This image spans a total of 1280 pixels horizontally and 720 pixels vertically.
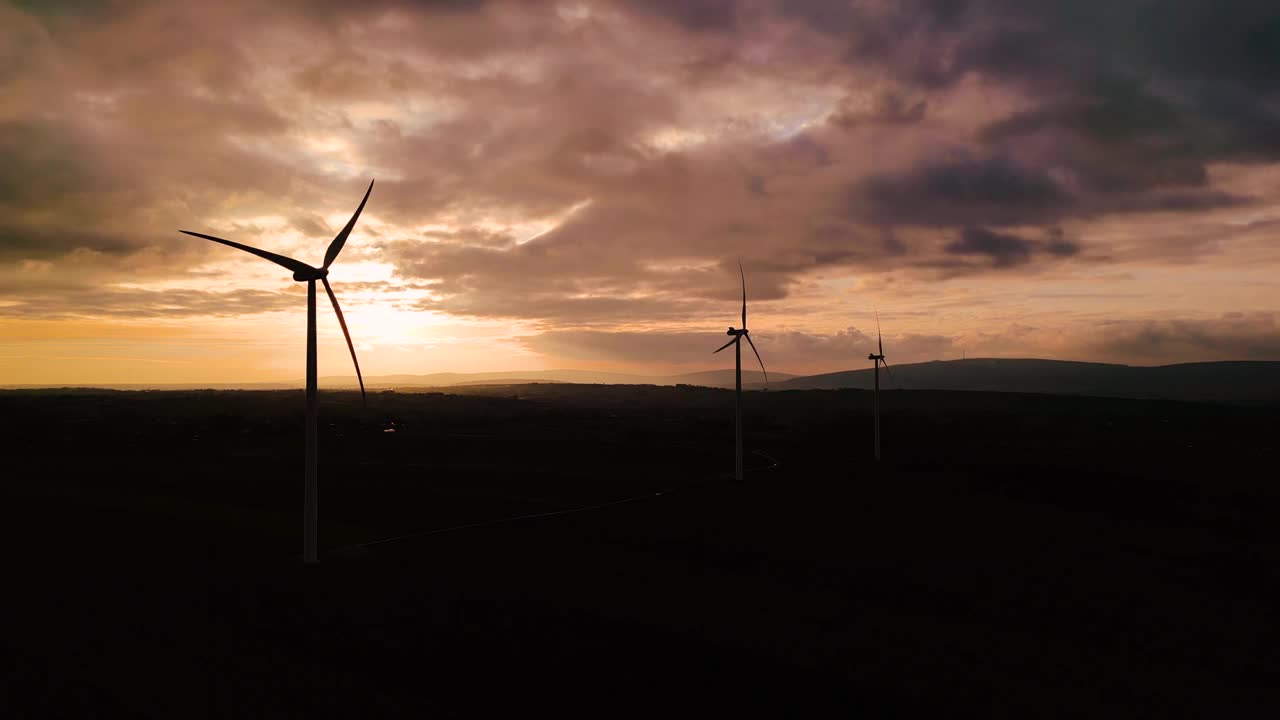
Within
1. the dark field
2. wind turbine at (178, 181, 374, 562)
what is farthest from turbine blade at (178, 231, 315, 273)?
the dark field

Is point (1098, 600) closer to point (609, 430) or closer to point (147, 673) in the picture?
point (147, 673)

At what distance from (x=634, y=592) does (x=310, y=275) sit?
62.1 feet

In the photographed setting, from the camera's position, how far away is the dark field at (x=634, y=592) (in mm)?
19703

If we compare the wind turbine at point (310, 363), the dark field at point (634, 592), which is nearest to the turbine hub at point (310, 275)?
the wind turbine at point (310, 363)

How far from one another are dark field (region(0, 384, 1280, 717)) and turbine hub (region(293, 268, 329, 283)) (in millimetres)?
12510

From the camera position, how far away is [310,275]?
29797 mm

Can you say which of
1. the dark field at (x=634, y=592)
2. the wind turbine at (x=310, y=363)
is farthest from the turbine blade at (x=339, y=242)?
the dark field at (x=634, y=592)

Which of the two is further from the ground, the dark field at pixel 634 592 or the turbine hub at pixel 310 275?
the turbine hub at pixel 310 275

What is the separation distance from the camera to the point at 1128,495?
57.0 m

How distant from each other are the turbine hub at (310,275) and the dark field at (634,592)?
41.0 feet

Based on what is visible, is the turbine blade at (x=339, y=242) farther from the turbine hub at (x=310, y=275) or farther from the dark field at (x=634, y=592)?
the dark field at (x=634, y=592)

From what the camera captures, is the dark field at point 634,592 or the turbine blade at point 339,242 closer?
the dark field at point 634,592

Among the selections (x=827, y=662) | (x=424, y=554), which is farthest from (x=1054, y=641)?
(x=424, y=554)

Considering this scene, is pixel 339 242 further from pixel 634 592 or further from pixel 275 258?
pixel 634 592
